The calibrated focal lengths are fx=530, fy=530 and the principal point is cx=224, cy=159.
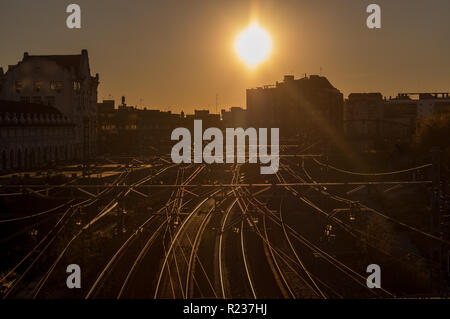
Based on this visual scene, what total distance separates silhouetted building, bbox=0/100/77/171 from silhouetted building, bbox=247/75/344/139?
92.0 ft

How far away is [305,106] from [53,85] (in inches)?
1286

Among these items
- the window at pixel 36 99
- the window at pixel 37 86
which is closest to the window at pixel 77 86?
the window at pixel 37 86

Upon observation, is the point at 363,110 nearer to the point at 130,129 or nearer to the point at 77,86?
the point at 130,129

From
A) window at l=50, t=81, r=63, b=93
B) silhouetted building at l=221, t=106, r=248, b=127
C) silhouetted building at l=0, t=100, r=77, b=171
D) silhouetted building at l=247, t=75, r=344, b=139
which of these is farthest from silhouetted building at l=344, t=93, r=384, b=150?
silhouetted building at l=0, t=100, r=77, b=171

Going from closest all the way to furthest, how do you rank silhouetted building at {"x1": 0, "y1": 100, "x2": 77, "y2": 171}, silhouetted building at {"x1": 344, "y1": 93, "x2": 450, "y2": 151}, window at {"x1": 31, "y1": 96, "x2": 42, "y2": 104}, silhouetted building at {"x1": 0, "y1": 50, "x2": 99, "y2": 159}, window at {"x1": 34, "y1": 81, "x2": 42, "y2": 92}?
silhouetted building at {"x1": 0, "y1": 100, "x2": 77, "y2": 171} → silhouetted building at {"x1": 0, "y1": 50, "x2": 99, "y2": 159} → window at {"x1": 31, "y1": 96, "x2": 42, "y2": 104} → window at {"x1": 34, "y1": 81, "x2": 42, "y2": 92} → silhouetted building at {"x1": 344, "y1": 93, "x2": 450, "y2": 151}

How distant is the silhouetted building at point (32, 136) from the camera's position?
93.2 feet

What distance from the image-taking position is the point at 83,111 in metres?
43.5

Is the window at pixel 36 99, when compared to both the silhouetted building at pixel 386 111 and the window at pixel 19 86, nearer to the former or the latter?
the window at pixel 19 86

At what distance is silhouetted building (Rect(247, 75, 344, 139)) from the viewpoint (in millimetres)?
63031

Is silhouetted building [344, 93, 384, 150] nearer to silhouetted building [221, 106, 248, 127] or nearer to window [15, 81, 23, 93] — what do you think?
silhouetted building [221, 106, 248, 127]

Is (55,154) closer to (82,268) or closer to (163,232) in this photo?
(163,232)

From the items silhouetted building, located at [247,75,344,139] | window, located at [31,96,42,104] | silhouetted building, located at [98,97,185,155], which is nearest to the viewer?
window, located at [31,96,42,104]
